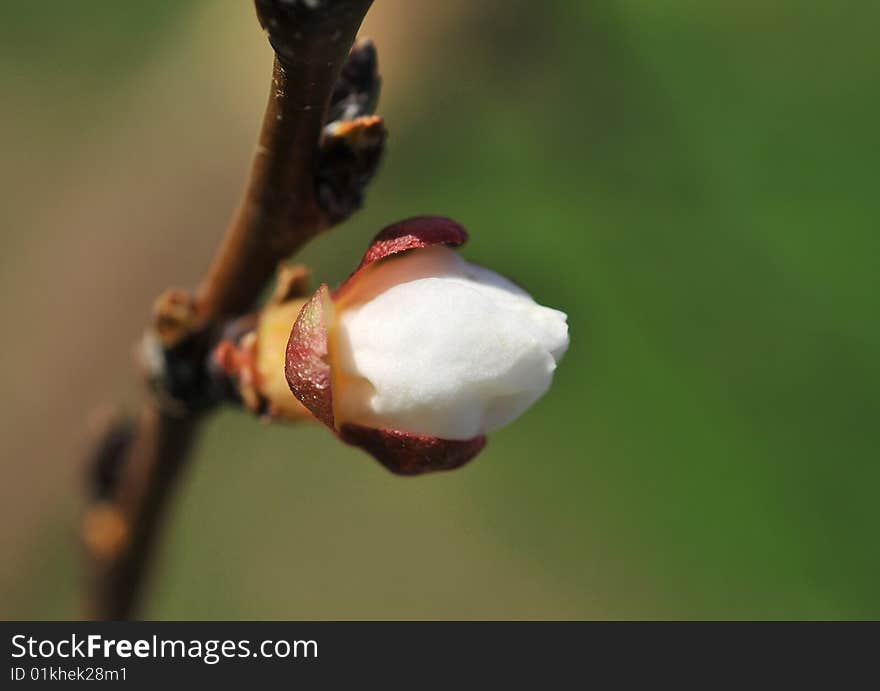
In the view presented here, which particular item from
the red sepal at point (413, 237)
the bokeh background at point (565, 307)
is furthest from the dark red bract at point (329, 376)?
the bokeh background at point (565, 307)

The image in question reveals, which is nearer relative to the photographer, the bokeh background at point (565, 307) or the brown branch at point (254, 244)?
the brown branch at point (254, 244)

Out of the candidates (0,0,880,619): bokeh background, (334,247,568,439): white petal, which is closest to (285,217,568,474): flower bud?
(334,247,568,439): white petal

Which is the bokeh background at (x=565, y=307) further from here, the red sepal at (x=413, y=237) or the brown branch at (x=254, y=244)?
the red sepal at (x=413, y=237)

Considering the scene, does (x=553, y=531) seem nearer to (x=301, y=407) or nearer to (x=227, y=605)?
(x=227, y=605)

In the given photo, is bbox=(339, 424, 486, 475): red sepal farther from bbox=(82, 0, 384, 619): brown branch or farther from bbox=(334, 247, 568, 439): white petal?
bbox=(82, 0, 384, 619): brown branch

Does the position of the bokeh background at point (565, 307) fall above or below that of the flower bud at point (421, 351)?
above

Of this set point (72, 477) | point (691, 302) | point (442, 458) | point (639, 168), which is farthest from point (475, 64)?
point (442, 458)
